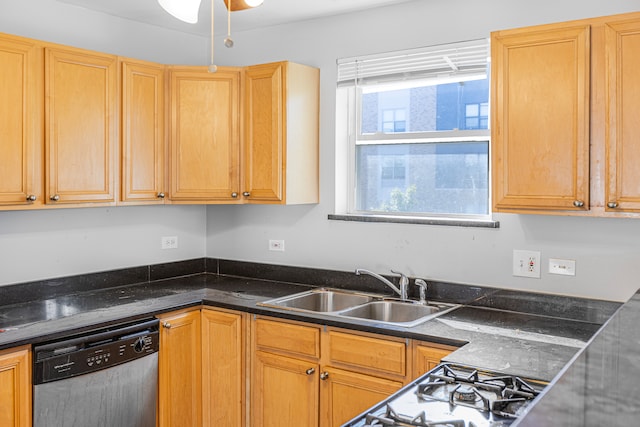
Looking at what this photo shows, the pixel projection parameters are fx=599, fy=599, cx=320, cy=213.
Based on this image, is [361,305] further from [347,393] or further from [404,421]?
[404,421]

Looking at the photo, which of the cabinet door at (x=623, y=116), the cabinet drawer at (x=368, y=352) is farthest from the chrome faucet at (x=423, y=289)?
the cabinet door at (x=623, y=116)

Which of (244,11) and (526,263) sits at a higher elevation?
(244,11)

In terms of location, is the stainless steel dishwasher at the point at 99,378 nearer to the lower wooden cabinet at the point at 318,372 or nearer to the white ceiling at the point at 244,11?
the lower wooden cabinet at the point at 318,372

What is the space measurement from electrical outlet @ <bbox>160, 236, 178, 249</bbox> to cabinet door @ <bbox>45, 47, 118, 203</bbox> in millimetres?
749

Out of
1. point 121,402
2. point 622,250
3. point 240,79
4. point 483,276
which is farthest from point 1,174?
point 622,250

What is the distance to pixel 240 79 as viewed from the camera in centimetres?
350

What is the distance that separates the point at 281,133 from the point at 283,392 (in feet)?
4.58

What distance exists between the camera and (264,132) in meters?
3.44

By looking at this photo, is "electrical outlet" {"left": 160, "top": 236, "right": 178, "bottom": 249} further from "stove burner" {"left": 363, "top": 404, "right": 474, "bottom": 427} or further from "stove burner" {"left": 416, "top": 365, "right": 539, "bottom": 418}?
"stove burner" {"left": 363, "top": 404, "right": 474, "bottom": 427}

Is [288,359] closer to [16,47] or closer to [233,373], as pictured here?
[233,373]

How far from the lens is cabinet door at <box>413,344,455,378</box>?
2476mm

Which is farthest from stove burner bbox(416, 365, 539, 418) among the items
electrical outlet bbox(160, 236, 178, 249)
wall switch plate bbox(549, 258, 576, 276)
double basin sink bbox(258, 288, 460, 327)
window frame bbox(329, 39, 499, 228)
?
electrical outlet bbox(160, 236, 178, 249)

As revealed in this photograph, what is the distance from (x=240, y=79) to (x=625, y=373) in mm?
2988

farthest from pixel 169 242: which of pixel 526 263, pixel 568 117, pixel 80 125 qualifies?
pixel 568 117
